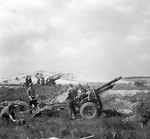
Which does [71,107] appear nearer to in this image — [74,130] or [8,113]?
[8,113]

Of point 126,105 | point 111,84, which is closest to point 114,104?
point 126,105

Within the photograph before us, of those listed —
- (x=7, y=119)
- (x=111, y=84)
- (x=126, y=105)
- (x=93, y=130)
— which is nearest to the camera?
(x=93, y=130)

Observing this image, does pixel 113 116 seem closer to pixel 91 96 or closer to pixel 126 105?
pixel 91 96

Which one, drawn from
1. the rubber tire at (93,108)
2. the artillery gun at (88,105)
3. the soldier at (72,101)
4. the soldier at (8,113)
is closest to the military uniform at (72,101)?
the soldier at (72,101)

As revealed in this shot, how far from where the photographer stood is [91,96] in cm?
1445

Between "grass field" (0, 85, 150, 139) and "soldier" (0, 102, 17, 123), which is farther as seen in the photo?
"soldier" (0, 102, 17, 123)

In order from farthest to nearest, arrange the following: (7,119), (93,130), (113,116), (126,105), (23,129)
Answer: (126,105), (113,116), (7,119), (23,129), (93,130)

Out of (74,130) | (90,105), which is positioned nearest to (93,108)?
(90,105)

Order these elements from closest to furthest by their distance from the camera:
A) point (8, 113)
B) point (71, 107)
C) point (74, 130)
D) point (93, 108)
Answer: point (74, 130)
point (8, 113)
point (93, 108)
point (71, 107)

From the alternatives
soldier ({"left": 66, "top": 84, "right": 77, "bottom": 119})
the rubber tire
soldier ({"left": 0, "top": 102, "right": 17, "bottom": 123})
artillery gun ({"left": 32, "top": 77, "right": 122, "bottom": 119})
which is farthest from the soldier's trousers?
soldier ({"left": 0, "top": 102, "right": 17, "bottom": 123})

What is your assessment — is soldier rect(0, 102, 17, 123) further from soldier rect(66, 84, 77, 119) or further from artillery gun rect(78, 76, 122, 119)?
artillery gun rect(78, 76, 122, 119)

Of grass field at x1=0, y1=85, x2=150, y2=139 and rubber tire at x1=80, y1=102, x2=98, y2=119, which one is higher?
rubber tire at x1=80, y1=102, x2=98, y2=119

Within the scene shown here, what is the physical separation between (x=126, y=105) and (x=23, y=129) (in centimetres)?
1036

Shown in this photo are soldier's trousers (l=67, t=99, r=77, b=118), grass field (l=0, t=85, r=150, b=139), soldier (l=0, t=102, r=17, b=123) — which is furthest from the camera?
soldier's trousers (l=67, t=99, r=77, b=118)
